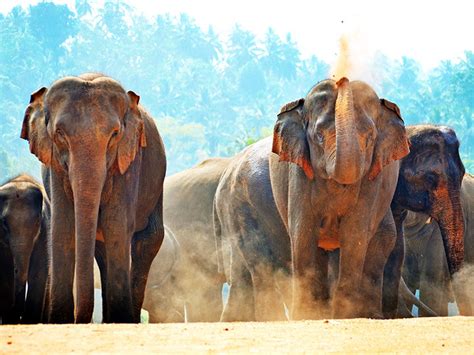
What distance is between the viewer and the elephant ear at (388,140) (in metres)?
9.65

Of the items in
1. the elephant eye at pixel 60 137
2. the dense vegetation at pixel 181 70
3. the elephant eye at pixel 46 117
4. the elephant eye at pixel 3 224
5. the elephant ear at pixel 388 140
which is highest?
the elephant eye at pixel 46 117

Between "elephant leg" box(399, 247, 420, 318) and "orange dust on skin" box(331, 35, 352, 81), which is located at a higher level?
"orange dust on skin" box(331, 35, 352, 81)

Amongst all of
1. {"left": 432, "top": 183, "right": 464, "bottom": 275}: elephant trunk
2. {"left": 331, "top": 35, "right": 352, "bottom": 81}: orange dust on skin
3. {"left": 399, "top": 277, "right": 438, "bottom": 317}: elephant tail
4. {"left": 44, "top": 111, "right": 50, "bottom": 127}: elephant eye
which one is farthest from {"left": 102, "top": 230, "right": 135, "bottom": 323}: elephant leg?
{"left": 399, "top": 277, "right": 438, "bottom": 317}: elephant tail

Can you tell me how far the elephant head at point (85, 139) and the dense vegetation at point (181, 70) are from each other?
2247 inches

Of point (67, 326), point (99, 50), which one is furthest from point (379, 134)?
point (99, 50)

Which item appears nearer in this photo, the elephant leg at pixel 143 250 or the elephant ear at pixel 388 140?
the elephant ear at pixel 388 140

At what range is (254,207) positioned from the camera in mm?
11664

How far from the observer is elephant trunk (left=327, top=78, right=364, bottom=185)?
892cm

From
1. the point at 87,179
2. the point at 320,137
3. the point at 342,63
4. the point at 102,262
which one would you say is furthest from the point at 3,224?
the point at 342,63

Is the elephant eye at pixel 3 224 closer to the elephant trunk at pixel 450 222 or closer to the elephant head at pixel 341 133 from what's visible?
the elephant head at pixel 341 133

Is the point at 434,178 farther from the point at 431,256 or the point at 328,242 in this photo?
the point at 431,256

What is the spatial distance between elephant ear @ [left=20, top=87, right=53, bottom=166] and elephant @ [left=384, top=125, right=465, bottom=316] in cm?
367

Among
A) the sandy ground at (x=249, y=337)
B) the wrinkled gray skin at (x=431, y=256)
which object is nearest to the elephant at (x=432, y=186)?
the wrinkled gray skin at (x=431, y=256)

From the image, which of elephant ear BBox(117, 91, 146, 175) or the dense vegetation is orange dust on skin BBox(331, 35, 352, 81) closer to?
elephant ear BBox(117, 91, 146, 175)
